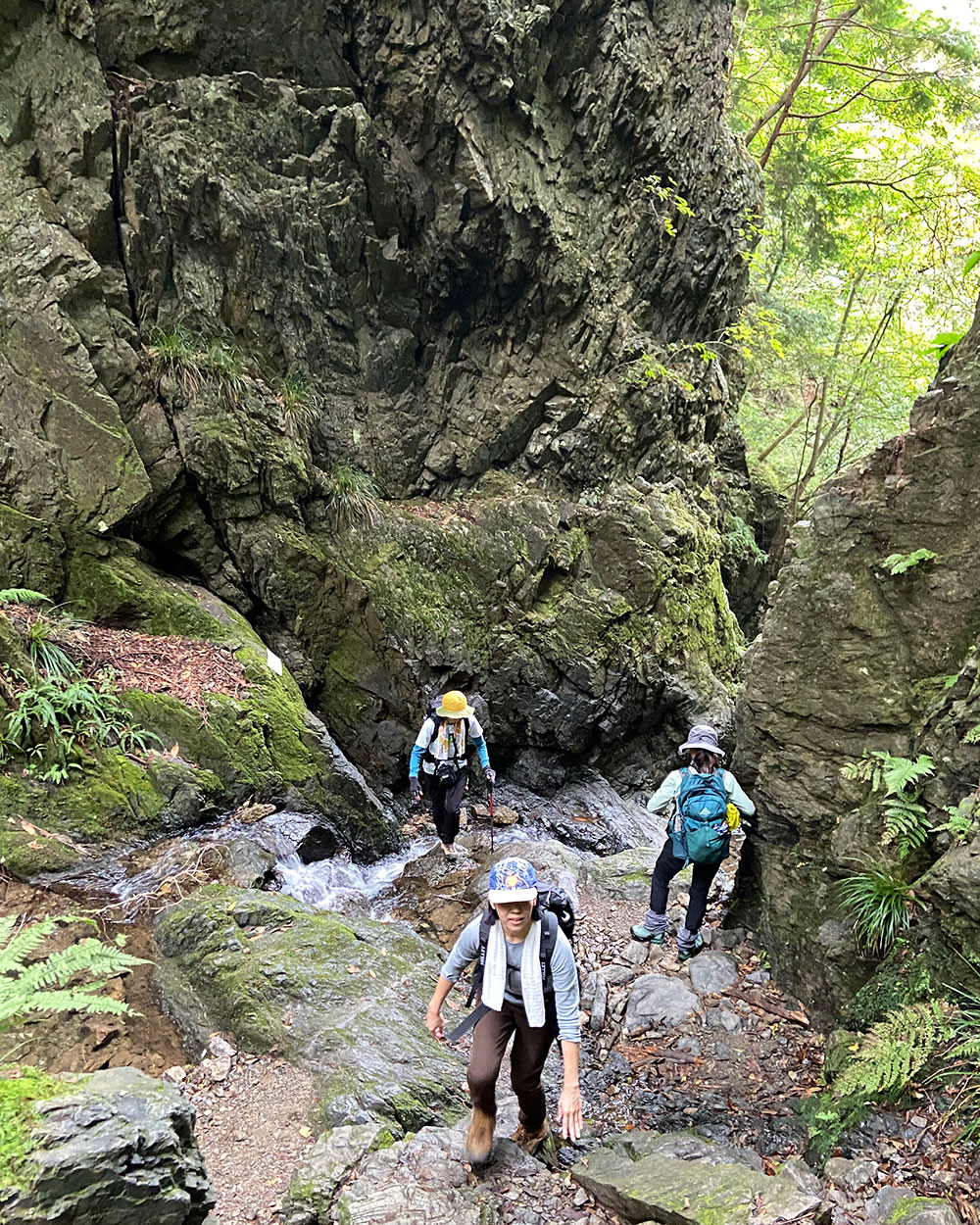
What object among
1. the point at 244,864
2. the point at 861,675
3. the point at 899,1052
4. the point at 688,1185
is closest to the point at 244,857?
the point at 244,864

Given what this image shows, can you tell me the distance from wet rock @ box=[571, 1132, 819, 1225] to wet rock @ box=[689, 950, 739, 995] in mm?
1621

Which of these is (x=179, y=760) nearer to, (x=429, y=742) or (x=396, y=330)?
(x=429, y=742)

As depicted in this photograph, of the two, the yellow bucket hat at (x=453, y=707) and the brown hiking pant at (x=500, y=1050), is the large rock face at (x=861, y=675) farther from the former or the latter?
the yellow bucket hat at (x=453, y=707)

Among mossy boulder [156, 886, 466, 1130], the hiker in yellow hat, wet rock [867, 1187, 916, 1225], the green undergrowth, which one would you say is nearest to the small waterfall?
the hiker in yellow hat

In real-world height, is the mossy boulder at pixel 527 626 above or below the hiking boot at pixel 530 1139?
above

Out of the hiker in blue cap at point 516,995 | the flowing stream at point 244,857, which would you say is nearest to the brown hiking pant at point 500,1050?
the hiker in blue cap at point 516,995

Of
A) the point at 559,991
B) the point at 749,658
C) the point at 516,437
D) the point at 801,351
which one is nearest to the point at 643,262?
the point at 516,437

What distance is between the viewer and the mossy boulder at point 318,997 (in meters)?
4.44

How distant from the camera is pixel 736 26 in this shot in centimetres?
1548

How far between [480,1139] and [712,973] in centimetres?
280

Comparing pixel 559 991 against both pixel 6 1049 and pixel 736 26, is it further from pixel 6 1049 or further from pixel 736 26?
pixel 736 26

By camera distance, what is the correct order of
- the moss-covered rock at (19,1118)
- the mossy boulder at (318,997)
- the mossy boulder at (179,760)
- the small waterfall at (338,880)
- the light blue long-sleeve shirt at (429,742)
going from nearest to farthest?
the moss-covered rock at (19,1118) → the mossy boulder at (318,997) → the mossy boulder at (179,760) → the small waterfall at (338,880) → the light blue long-sleeve shirt at (429,742)

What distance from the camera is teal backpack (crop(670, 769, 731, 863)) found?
19.5 feet

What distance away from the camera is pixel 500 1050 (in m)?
3.79
